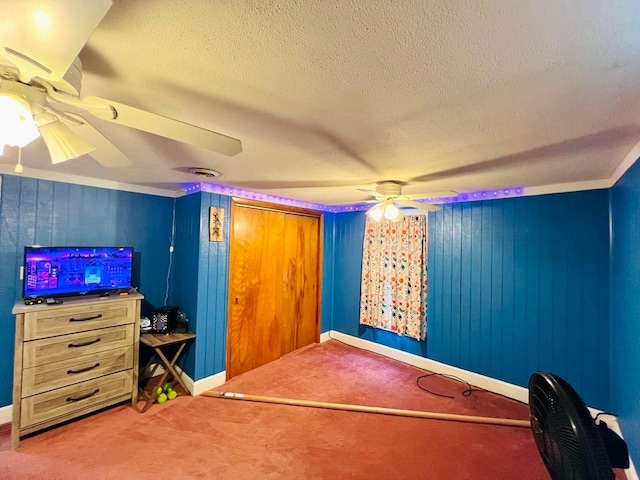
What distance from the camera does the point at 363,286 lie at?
409cm

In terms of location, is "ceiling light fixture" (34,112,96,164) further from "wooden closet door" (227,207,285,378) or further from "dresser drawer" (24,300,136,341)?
"wooden closet door" (227,207,285,378)

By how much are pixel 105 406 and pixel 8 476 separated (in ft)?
2.22

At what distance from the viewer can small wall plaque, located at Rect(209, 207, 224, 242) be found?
9.77 feet

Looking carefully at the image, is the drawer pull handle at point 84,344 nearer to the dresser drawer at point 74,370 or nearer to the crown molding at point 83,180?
the dresser drawer at point 74,370

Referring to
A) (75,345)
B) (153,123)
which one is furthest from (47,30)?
(75,345)

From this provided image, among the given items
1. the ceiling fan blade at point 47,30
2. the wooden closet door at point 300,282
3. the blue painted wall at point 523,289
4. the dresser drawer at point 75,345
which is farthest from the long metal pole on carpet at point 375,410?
the ceiling fan blade at point 47,30

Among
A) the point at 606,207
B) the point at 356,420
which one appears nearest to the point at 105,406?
the point at 356,420

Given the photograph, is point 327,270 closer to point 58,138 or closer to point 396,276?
point 396,276

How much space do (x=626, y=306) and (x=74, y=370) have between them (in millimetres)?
4154

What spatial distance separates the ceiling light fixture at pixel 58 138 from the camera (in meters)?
1.00

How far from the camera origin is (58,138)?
109 cm

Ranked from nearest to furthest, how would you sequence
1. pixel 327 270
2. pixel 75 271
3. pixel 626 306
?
pixel 626 306 < pixel 75 271 < pixel 327 270

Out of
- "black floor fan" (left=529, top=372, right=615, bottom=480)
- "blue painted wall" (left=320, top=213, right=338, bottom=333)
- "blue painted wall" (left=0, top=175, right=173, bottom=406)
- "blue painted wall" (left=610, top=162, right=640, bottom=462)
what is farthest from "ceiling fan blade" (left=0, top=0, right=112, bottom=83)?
"blue painted wall" (left=320, top=213, right=338, bottom=333)

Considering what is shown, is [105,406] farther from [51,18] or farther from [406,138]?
[406,138]
